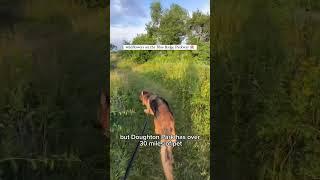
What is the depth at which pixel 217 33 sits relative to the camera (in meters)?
3.67

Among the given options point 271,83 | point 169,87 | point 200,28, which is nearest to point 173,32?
point 200,28

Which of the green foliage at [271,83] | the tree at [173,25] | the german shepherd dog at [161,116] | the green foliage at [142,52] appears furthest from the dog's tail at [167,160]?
the tree at [173,25]

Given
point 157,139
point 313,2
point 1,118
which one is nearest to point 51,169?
point 1,118

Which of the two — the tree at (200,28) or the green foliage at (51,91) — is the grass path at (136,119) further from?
the tree at (200,28)

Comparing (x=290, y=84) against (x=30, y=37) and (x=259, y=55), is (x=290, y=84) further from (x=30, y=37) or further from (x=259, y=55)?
(x=30, y=37)

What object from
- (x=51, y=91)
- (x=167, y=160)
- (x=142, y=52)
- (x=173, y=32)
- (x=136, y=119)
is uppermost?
(x=173, y=32)

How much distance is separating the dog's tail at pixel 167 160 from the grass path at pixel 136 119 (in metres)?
0.03

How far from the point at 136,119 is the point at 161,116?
0.59 feet

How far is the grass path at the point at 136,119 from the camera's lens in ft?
12.1

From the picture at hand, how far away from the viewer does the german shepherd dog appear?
12.2 ft

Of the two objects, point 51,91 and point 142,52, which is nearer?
point 142,52

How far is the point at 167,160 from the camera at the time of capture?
3.74m
